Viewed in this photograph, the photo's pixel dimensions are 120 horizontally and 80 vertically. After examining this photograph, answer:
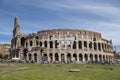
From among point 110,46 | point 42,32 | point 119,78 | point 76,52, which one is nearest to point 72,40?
point 76,52

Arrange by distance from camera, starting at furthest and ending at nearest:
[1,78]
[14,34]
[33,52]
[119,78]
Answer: [14,34] < [33,52] < [119,78] < [1,78]

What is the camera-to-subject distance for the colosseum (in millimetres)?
92475

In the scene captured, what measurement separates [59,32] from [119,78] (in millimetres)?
58951

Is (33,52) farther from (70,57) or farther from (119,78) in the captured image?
(119,78)

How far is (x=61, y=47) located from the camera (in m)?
93.6

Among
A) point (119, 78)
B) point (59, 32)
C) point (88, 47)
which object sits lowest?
point (119, 78)

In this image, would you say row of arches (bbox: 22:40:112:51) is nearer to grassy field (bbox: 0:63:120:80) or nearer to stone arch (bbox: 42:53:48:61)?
stone arch (bbox: 42:53:48:61)

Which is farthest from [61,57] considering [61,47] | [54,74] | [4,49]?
[4,49]

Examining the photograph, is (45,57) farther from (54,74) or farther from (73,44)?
(54,74)

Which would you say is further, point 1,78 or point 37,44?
point 37,44

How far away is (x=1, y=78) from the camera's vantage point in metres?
33.5

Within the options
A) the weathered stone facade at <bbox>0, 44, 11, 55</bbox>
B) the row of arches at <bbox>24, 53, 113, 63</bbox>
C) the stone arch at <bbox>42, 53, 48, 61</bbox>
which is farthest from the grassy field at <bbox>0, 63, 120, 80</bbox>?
the weathered stone facade at <bbox>0, 44, 11, 55</bbox>

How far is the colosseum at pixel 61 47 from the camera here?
92475mm

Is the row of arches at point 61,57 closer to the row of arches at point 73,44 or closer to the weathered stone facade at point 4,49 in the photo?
the row of arches at point 73,44
